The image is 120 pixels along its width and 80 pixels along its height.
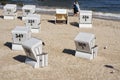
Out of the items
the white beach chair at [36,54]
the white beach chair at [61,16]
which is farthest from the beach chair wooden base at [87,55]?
the white beach chair at [61,16]

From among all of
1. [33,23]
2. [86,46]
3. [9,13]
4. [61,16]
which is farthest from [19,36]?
[9,13]

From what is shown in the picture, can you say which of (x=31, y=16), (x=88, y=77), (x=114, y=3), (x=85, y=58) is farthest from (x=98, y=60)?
(x=114, y=3)

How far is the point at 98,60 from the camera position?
17906mm

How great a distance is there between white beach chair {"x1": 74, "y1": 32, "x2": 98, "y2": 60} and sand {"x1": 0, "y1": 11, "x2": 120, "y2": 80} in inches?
10.6

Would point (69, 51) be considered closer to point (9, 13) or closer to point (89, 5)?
point (9, 13)

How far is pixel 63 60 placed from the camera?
57.9 ft

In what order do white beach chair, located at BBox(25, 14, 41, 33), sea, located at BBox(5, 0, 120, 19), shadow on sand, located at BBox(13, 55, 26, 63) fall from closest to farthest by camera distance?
1. shadow on sand, located at BBox(13, 55, 26, 63)
2. white beach chair, located at BBox(25, 14, 41, 33)
3. sea, located at BBox(5, 0, 120, 19)

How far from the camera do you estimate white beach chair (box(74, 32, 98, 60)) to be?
57.8ft

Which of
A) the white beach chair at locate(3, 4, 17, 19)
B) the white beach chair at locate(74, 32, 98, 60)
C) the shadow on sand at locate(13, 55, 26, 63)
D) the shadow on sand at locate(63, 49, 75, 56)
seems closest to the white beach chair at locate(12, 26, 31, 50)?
the shadow on sand at locate(13, 55, 26, 63)

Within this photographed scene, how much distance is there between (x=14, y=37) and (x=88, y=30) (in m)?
7.37

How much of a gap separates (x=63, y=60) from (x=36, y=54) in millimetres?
1800

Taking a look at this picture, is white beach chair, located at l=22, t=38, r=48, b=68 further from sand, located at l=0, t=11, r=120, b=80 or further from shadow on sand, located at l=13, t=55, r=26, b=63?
shadow on sand, located at l=13, t=55, r=26, b=63

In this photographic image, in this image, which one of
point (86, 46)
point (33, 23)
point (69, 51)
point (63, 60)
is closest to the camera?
point (63, 60)

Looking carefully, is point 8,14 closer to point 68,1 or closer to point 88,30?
point 88,30
